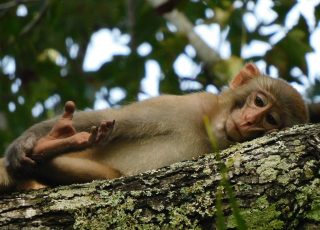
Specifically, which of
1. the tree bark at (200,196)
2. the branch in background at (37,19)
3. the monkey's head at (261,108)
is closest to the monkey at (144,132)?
the monkey's head at (261,108)

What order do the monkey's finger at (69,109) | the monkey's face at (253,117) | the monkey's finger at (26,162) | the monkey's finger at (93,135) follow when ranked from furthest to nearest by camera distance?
the monkey's face at (253,117), the monkey's finger at (69,109), the monkey's finger at (26,162), the monkey's finger at (93,135)

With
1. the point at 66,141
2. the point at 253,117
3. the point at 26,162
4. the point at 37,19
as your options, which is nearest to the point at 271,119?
the point at 253,117

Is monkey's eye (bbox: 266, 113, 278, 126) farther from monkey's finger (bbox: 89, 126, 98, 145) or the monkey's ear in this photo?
monkey's finger (bbox: 89, 126, 98, 145)

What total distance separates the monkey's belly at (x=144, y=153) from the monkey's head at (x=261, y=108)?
47 centimetres

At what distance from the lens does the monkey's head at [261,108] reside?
6.61m

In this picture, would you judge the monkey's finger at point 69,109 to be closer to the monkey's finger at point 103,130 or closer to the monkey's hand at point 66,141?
the monkey's hand at point 66,141

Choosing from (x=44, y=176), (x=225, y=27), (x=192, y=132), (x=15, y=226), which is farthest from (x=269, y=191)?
(x=225, y=27)

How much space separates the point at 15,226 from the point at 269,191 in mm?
1454

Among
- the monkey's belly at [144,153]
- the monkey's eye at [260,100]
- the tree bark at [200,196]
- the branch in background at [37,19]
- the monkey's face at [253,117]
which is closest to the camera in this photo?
the tree bark at [200,196]

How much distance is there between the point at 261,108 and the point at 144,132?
1163 mm

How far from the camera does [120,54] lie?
11211mm

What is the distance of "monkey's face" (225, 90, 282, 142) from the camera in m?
6.58

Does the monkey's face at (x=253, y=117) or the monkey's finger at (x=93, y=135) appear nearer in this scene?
the monkey's finger at (x=93, y=135)

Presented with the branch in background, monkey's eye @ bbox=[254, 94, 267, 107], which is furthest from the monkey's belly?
the branch in background
